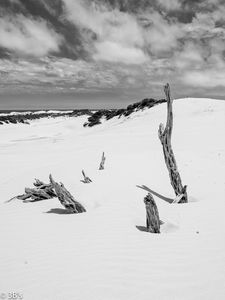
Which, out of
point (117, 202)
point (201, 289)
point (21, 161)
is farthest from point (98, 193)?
point (21, 161)

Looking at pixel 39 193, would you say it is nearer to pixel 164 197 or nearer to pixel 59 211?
pixel 59 211

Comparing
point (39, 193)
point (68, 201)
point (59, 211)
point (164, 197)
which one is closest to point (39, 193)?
point (39, 193)

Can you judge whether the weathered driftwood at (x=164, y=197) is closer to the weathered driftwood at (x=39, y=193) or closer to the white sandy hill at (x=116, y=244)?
the white sandy hill at (x=116, y=244)

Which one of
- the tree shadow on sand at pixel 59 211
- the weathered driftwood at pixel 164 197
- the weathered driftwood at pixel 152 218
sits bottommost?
the tree shadow on sand at pixel 59 211

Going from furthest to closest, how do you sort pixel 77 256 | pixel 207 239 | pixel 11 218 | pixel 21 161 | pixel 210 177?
pixel 21 161 < pixel 210 177 < pixel 11 218 < pixel 207 239 < pixel 77 256

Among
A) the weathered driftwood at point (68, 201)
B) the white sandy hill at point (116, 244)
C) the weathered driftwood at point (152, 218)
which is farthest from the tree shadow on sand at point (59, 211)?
the weathered driftwood at point (152, 218)

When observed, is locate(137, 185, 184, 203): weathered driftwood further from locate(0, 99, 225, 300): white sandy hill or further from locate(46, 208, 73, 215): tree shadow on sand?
locate(46, 208, 73, 215): tree shadow on sand

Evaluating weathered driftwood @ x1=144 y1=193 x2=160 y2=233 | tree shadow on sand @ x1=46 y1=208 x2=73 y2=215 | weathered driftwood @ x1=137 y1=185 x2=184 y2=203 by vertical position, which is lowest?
tree shadow on sand @ x1=46 y1=208 x2=73 y2=215

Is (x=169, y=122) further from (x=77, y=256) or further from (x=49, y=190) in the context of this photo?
(x=77, y=256)

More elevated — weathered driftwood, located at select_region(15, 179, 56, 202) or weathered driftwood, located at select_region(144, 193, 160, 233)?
weathered driftwood, located at select_region(144, 193, 160, 233)

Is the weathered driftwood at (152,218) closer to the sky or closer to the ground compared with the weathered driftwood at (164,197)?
closer to the sky

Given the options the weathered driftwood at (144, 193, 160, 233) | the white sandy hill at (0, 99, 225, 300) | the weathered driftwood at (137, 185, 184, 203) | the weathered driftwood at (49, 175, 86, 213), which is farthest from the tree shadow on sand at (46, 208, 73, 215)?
the weathered driftwood at (137, 185, 184, 203)

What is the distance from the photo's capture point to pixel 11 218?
8086 millimetres

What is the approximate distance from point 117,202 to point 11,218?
313cm
